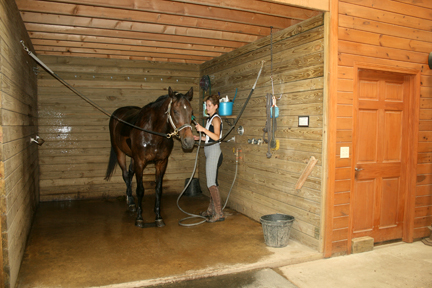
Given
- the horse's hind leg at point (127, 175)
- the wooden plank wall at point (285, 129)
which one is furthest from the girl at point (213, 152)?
the horse's hind leg at point (127, 175)

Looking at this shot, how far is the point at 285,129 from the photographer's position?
364cm

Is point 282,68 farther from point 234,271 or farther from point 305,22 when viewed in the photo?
point 234,271

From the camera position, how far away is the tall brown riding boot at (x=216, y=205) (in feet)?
13.3

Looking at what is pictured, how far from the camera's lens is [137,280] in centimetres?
254

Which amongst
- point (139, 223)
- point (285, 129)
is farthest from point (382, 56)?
point (139, 223)

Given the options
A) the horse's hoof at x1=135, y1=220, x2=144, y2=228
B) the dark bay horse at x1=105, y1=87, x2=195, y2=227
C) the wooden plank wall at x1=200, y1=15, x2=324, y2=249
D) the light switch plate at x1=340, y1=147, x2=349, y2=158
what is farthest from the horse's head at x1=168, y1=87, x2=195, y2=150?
the light switch plate at x1=340, y1=147, x2=349, y2=158

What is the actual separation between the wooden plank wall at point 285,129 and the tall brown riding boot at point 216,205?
0.49 m

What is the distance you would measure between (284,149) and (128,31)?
2.58m

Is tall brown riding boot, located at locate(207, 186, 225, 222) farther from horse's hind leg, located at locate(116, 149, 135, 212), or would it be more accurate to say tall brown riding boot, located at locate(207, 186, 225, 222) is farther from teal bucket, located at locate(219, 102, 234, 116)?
horse's hind leg, located at locate(116, 149, 135, 212)

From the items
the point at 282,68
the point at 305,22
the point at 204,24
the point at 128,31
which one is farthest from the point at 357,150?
the point at 128,31

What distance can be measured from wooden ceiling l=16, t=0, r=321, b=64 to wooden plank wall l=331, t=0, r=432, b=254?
0.61 m

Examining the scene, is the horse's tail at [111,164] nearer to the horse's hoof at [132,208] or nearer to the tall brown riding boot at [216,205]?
the horse's hoof at [132,208]

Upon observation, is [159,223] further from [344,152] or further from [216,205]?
[344,152]

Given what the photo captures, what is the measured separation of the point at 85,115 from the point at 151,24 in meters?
2.49
